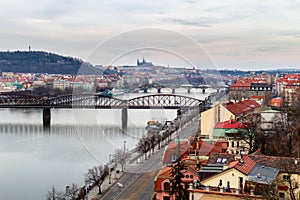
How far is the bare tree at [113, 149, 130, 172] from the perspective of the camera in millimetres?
5560

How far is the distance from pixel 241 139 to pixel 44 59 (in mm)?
36147

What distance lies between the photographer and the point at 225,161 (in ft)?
11.0

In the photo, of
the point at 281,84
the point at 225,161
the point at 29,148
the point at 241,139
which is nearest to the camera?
the point at 225,161

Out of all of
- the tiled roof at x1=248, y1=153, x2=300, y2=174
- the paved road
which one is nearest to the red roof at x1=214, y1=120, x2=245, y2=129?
the paved road

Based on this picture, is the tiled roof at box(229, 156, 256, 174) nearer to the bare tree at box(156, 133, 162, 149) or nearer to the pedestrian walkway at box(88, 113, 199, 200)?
the pedestrian walkway at box(88, 113, 199, 200)

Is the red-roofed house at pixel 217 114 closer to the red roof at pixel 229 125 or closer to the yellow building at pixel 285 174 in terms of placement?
the red roof at pixel 229 125

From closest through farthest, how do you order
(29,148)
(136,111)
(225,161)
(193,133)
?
(225,161), (193,133), (29,148), (136,111)

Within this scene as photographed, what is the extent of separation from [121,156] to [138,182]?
3.36 feet

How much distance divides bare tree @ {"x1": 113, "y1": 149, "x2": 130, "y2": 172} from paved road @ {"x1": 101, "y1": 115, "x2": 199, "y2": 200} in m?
0.12

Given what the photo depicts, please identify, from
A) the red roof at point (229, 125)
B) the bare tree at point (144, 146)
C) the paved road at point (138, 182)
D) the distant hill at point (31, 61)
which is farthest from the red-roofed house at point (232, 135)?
the distant hill at point (31, 61)

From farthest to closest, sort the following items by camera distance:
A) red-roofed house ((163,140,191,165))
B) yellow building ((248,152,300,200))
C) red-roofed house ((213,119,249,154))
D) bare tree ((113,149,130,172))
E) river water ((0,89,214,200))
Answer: bare tree ((113,149,130,172))
river water ((0,89,214,200))
red-roofed house ((213,119,249,154))
red-roofed house ((163,140,191,165))
yellow building ((248,152,300,200))

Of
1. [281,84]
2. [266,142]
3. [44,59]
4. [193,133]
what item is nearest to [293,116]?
[266,142]

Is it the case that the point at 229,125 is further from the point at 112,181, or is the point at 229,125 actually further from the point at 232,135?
the point at 112,181

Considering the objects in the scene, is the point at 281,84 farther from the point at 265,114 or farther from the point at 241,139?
the point at 241,139
